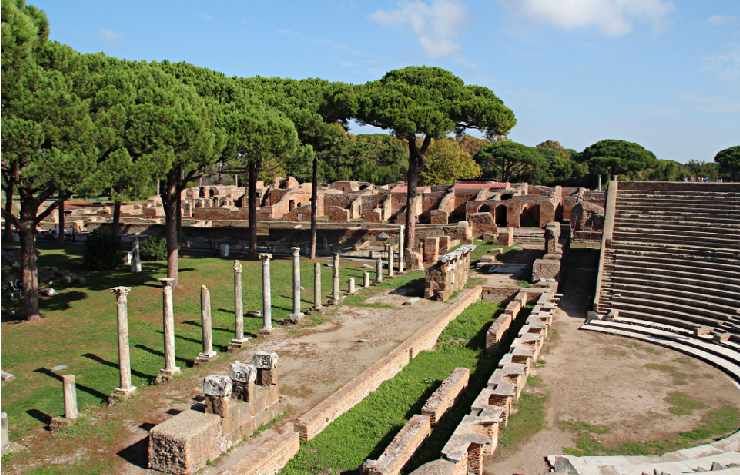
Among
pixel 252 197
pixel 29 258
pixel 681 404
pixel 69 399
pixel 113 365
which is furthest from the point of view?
pixel 252 197

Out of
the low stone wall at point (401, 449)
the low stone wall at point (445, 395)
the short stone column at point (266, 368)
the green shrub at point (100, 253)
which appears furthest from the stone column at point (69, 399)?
the green shrub at point (100, 253)

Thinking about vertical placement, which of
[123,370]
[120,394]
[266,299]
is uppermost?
[266,299]

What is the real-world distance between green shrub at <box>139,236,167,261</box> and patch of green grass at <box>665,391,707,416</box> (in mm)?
19659

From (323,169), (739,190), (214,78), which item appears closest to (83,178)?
(214,78)

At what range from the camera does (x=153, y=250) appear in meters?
26.1

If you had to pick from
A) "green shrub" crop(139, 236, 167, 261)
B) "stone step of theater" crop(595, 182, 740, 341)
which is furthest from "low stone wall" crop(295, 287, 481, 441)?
"green shrub" crop(139, 236, 167, 261)

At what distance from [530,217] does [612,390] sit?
2711 centimetres

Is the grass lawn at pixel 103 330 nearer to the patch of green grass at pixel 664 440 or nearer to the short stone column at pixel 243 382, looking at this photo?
the short stone column at pixel 243 382

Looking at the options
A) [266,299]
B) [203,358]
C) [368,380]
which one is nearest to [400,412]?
[368,380]

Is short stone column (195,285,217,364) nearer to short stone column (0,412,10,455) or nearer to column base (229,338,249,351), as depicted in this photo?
column base (229,338,249,351)

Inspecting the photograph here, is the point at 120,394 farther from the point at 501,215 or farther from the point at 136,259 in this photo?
the point at 501,215

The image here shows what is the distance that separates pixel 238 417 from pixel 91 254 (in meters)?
16.8

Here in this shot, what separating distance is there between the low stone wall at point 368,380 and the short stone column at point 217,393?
138cm

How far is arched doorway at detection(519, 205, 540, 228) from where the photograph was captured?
38906 mm
